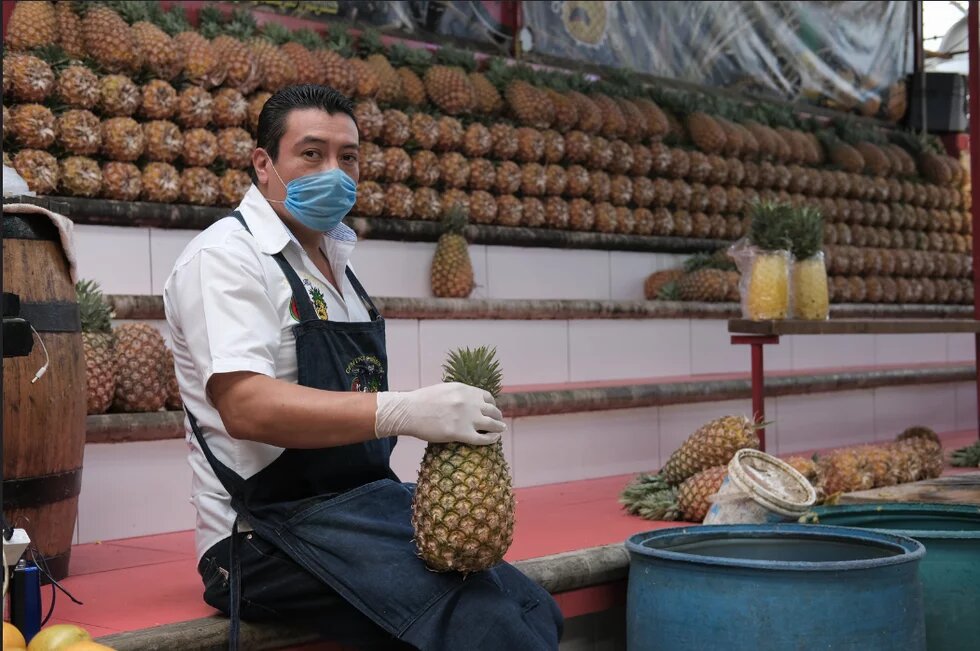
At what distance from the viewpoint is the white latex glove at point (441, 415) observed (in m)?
2.34

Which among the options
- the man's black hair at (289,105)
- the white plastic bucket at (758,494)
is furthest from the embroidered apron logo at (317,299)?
the white plastic bucket at (758,494)

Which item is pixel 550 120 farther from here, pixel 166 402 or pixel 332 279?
pixel 332 279

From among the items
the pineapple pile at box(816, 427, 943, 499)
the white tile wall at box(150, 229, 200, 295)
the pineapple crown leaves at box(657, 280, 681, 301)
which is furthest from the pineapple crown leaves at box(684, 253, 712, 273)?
the white tile wall at box(150, 229, 200, 295)

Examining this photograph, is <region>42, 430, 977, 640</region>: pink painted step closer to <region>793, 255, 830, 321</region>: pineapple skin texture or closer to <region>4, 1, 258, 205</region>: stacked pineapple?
<region>793, 255, 830, 321</region>: pineapple skin texture

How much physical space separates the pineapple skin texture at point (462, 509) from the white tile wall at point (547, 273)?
428cm

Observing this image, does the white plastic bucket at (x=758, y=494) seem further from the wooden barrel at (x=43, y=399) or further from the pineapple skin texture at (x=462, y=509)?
the wooden barrel at (x=43, y=399)

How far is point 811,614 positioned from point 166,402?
233cm

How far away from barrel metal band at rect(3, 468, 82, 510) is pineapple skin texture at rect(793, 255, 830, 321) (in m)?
2.92

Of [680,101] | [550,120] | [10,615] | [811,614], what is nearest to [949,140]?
[680,101]

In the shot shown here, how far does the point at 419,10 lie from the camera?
6953mm

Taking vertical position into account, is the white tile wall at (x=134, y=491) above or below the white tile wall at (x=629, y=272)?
below

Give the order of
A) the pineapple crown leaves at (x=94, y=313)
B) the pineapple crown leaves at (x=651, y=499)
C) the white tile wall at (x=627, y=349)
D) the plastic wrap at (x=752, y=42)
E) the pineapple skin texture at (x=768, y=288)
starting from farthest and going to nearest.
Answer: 1. the plastic wrap at (x=752, y=42)
2. the white tile wall at (x=627, y=349)
3. the pineapple skin texture at (x=768, y=288)
4. the pineapple crown leaves at (x=651, y=499)
5. the pineapple crown leaves at (x=94, y=313)

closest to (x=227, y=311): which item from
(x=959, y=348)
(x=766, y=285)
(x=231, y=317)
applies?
(x=231, y=317)

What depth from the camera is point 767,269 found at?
4590 millimetres
